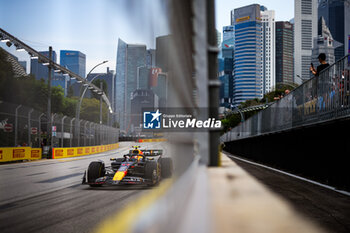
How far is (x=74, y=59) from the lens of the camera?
4.64 feet

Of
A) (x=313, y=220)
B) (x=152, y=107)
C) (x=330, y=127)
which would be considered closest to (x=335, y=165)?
(x=330, y=127)

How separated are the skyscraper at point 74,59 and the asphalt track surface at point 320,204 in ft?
11.3

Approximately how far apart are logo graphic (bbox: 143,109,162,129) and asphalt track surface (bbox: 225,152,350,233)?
3.03 meters

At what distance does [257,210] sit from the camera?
144 inches

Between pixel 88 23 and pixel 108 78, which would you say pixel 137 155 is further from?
pixel 88 23

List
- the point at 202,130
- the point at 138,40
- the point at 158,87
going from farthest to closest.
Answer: the point at 202,130 → the point at 158,87 → the point at 138,40

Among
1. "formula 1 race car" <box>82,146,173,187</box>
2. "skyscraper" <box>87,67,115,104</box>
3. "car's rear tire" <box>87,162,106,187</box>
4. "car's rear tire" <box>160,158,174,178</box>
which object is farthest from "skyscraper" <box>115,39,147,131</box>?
"car's rear tire" <box>87,162,106,187</box>

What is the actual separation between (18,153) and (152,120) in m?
16.6

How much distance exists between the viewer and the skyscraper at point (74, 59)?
1.37 metres

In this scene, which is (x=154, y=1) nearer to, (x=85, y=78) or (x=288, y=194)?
(x=85, y=78)

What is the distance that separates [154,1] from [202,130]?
1.17m

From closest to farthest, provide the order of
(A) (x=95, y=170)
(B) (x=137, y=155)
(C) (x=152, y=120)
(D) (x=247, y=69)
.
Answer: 1. (C) (x=152, y=120)
2. (A) (x=95, y=170)
3. (B) (x=137, y=155)
4. (D) (x=247, y=69)

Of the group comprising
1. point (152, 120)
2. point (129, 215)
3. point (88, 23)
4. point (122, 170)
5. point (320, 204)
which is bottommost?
point (320, 204)

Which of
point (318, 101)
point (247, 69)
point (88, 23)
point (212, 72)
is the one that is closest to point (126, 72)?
point (88, 23)
